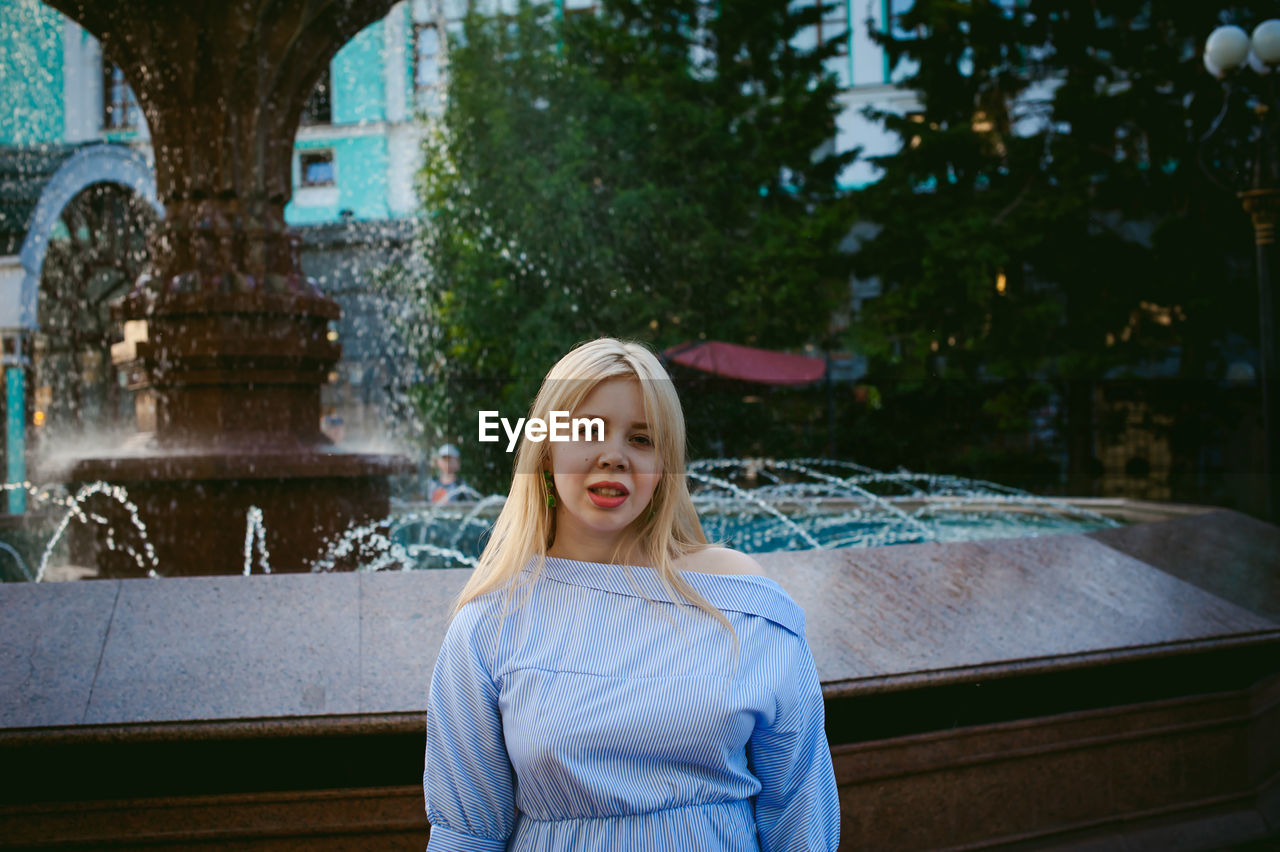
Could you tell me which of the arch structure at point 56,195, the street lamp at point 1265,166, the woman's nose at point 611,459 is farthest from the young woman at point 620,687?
the arch structure at point 56,195

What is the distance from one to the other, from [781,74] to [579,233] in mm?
5765

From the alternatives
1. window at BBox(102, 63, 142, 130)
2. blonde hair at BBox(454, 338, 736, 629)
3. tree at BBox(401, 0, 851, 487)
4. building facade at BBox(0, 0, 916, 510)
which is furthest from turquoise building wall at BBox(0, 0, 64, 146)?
blonde hair at BBox(454, 338, 736, 629)

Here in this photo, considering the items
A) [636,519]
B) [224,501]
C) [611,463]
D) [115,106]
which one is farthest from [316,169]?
[611,463]

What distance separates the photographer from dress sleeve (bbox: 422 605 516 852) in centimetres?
158

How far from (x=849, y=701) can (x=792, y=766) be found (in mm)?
1291

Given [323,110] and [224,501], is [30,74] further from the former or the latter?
[224,501]

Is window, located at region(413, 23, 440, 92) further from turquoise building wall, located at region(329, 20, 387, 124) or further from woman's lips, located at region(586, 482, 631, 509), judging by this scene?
woman's lips, located at region(586, 482, 631, 509)

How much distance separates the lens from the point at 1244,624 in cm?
343

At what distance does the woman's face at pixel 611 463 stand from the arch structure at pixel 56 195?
14.9 meters

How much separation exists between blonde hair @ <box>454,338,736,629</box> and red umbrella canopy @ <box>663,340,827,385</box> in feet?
41.5

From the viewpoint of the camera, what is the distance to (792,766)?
64.7 inches

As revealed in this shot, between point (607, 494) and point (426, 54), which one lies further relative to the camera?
point (426, 54)

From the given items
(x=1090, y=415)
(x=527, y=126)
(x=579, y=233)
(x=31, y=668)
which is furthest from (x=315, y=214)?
(x=31, y=668)

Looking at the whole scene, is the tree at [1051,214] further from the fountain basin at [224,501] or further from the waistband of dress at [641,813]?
the waistband of dress at [641,813]
